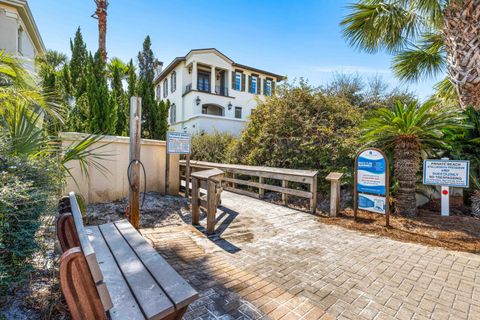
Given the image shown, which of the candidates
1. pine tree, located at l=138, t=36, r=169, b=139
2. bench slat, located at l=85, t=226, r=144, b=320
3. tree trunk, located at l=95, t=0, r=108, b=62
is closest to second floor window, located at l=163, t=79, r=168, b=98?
pine tree, located at l=138, t=36, r=169, b=139

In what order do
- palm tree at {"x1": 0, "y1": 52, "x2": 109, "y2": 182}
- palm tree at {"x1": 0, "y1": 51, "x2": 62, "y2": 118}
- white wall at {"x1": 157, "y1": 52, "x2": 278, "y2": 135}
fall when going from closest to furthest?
palm tree at {"x1": 0, "y1": 52, "x2": 109, "y2": 182}, palm tree at {"x1": 0, "y1": 51, "x2": 62, "y2": 118}, white wall at {"x1": 157, "y1": 52, "x2": 278, "y2": 135}

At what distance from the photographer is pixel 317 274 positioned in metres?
2.90

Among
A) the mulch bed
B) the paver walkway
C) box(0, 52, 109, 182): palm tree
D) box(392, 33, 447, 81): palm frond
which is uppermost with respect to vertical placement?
box(392, 33, 447, 81): palm frond

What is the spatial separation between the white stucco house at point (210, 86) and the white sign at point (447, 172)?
44.7ft

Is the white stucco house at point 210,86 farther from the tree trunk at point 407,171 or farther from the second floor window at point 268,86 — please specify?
the tree trunk at point 407,171

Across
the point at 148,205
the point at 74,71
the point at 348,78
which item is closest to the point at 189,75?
the point at 74,71

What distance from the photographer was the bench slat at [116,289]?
1.43 m

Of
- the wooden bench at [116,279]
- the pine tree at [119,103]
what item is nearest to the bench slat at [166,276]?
the wooden bench at [116,279]

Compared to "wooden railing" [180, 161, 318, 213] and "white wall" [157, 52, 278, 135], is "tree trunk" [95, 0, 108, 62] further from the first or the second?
"wooden railing" [180, 161, 318, 213]

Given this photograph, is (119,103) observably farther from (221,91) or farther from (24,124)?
(221,91)

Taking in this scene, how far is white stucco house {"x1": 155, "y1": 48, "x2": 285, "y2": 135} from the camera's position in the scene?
65.0 ft

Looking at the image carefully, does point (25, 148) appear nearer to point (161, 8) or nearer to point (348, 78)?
point (161, 8)

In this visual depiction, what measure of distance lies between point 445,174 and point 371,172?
4.47 ft

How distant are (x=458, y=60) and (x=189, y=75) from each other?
1868cm
